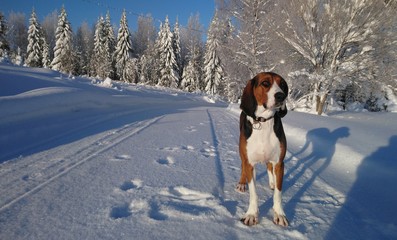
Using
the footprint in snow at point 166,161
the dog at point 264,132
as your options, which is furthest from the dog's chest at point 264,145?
the footprint in snow at point 166,161

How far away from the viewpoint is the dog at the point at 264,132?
277cm

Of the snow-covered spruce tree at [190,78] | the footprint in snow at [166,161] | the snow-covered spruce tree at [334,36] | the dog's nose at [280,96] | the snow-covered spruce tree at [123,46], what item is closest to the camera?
the dog's nose at [280,96]

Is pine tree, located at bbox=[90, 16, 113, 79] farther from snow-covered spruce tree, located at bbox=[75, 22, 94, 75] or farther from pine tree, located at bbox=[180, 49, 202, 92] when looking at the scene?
pine tree, located at bbox=[180, 49, 202, 92]

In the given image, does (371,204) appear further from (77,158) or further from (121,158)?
(77,158)

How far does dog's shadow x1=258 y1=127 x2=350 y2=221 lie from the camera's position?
333 centimetres

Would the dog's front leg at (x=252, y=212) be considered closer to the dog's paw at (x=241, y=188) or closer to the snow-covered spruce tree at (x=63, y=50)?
the dog's paw at (x=241, y=188)

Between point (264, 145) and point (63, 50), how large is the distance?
50966 millimetres

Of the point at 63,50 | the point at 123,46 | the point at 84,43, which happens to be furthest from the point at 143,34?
the point at 63,50

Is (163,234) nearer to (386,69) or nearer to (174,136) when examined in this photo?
(174,136)

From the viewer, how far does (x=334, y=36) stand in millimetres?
13094

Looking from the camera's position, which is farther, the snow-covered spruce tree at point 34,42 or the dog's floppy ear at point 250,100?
the snow-covered spruce tree at point 34,42

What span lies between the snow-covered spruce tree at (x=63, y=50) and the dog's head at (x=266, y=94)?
147 feet

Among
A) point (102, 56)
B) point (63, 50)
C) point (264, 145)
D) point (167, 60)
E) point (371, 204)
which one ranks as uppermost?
point (167, 60)

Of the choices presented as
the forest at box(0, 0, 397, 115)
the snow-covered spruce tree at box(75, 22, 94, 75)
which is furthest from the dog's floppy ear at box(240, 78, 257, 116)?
the snow-covered spruce tree at box(75, 22, 94, 75)
